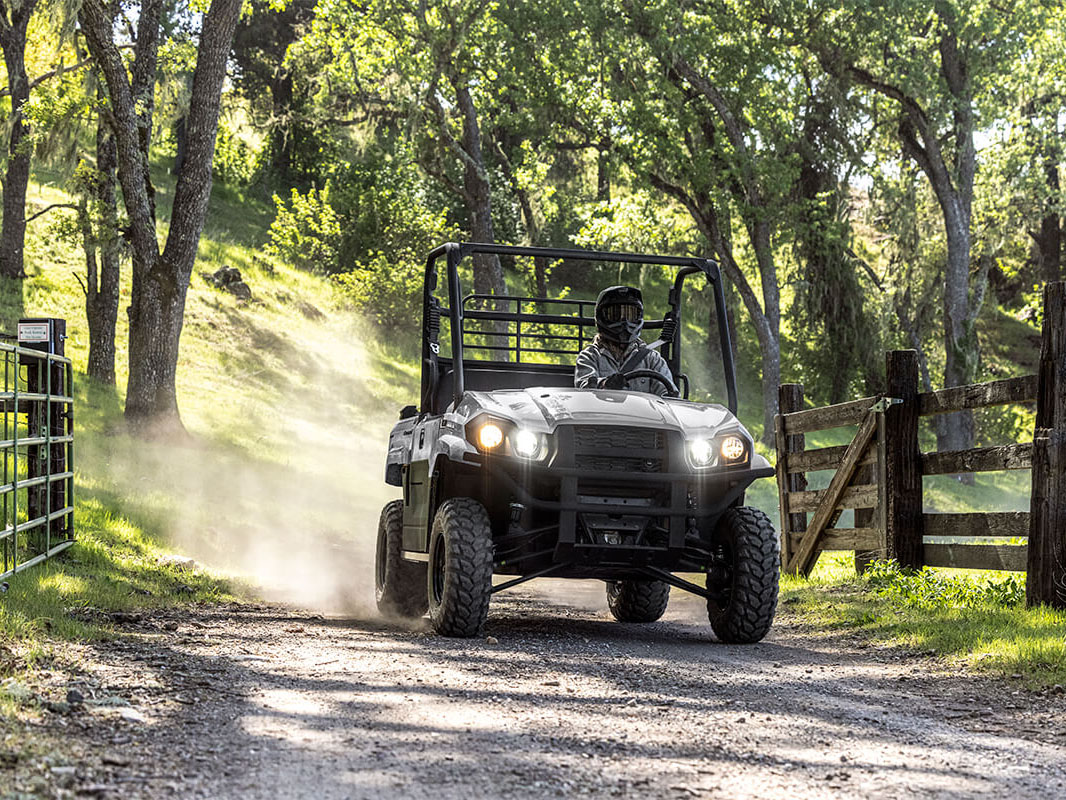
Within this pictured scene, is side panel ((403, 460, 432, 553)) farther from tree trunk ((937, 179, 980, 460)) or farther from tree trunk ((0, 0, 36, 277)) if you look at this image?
tree trunk ((937, 179, 980, 460))

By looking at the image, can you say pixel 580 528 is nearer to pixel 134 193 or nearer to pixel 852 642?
pixel 852 642

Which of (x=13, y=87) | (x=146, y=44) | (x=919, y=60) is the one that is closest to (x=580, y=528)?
(x=146, y=44)

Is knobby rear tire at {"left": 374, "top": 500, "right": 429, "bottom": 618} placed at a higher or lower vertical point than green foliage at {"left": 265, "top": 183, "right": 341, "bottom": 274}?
lower

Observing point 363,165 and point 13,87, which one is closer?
point 13,87

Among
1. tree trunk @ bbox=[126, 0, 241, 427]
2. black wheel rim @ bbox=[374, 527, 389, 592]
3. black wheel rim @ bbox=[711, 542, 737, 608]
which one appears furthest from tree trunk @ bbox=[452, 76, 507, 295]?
black wheel rim @ bbox=[711, 542, 737, 608]

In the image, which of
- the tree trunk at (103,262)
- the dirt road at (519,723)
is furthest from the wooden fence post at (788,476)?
the tree trunk at (103,262)

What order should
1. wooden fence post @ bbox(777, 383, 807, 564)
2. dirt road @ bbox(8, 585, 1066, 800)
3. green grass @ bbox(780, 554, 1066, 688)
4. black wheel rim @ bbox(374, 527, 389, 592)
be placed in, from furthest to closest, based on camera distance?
wooden fence post @ bbox(777, 383, 807, 564) → black wheel rim @ bbox(374, 527, 389, 592) → green grass @ bbox(780, 554, 1066, 688) → dirt road @ bbox(8, 585, 1066, 800)

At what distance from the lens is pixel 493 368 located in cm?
984

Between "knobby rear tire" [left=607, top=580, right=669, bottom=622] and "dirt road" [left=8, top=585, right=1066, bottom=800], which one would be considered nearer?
"dirt road" [left=8, top=585, right=1066, bottom=800]

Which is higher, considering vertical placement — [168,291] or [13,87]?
[13,87]

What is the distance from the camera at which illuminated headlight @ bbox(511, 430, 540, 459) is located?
7.70m

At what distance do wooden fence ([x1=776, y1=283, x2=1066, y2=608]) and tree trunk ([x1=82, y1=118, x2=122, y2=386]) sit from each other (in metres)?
11.0

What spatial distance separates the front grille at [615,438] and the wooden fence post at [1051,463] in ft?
8.58

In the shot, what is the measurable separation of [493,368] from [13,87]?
15.9 meters
